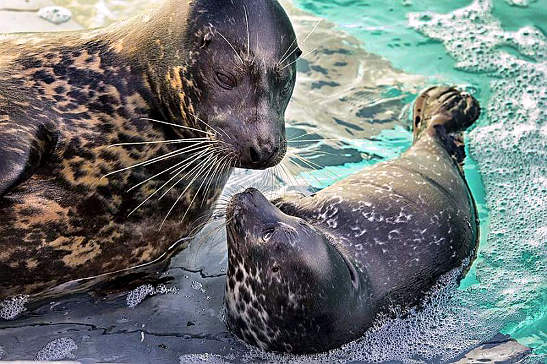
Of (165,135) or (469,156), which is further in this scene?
(469,156)

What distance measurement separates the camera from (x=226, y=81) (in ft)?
13.7

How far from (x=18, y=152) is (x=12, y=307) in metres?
1.06

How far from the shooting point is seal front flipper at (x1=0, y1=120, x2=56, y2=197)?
3818 millimetres

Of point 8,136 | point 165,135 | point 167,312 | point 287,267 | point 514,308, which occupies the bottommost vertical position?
point 514,308

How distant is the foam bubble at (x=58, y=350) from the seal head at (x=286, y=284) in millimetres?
870

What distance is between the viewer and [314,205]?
510 cm

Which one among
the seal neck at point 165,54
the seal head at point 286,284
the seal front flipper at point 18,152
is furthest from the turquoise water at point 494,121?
the seal front flipper at point 18,152

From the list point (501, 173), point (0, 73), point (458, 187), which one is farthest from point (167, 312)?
point (501, 173)

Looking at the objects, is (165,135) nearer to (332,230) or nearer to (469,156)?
(332,230)

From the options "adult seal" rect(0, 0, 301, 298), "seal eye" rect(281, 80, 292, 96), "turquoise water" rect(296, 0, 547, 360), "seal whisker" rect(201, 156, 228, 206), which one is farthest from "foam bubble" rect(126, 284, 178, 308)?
"turquoise water" rect(296, 0, 547, 360)

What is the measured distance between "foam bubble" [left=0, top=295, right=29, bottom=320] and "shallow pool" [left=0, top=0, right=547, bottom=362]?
0.05 metres

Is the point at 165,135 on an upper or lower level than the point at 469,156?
upper

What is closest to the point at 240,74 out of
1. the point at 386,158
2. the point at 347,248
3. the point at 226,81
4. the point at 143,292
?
the point at 226,81

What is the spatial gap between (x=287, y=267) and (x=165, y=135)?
0.96 m
